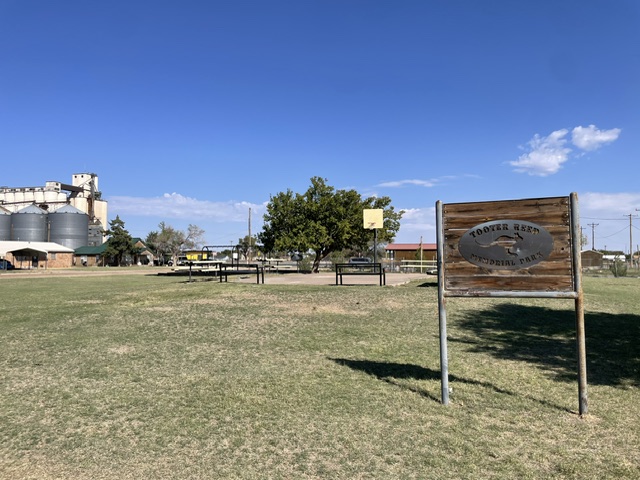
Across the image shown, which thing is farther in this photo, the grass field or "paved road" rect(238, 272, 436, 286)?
"paved road" rect(238, 272, 436, 286)

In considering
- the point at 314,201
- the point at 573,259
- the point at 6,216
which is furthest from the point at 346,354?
the point at 6,216

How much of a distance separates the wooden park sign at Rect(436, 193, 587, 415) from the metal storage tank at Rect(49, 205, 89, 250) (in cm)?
8297

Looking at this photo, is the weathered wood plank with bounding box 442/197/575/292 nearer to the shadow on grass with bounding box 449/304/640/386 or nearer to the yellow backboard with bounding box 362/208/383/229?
the shadow on grass with bounding box 449/304/640/386

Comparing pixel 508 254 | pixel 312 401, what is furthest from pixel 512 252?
pixel 312 401

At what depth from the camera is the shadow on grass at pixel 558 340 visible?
521cm

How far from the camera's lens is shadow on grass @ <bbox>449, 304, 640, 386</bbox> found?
521 cm

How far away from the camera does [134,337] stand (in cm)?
719

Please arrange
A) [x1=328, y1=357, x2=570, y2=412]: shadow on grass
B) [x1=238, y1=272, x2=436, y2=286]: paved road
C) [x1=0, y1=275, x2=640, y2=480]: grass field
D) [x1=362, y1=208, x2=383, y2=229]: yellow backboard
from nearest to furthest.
→ [x1=0, y1=275, x2=640, y2=480]: grass field
[x1=328, y1=357, x2=570, y2=412]: shadow on grass
[x1=238, y1=272, x2=436, y2=286]: paved road
[x1=362, y1=208, x2=383, y2=229]: yellow backboard

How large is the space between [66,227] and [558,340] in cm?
8256

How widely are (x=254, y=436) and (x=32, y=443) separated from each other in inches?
63.9

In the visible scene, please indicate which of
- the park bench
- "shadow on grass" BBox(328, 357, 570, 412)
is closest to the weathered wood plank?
"shadow on grass" BBox(328, 357, 570, 412)

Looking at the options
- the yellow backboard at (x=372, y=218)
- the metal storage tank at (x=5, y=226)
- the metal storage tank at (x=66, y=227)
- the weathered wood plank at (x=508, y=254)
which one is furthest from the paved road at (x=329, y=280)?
the metal storage tank at (x=5, y=226)

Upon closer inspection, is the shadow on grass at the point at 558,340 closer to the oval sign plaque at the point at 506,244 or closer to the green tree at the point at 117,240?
the oval sign plaque at the point at 506,244

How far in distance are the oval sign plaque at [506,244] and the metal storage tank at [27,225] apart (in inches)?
3256
